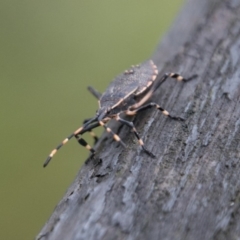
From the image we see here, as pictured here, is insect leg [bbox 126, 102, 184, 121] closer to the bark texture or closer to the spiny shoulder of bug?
the bark texture

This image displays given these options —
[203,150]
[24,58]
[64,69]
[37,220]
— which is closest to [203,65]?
[203,150]

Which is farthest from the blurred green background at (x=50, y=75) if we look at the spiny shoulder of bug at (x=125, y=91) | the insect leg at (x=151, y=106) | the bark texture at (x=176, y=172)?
the bark texture at (x=176, y=172)

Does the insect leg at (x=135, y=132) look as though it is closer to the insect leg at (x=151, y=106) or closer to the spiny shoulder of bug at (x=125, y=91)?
the insect leg at (x=151, y=106)

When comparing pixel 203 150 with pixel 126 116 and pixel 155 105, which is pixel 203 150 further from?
pixel 126 116

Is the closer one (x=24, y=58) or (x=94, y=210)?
(x=94, y=210)

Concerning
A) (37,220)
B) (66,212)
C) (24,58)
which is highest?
(24,58)

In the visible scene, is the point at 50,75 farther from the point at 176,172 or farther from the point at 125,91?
the point at 176,172
